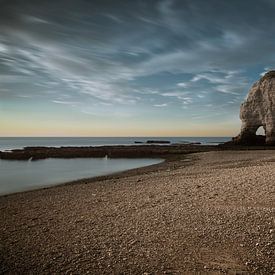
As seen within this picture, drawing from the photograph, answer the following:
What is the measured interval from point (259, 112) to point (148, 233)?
46.3m

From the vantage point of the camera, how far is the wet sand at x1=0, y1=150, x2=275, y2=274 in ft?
18.0

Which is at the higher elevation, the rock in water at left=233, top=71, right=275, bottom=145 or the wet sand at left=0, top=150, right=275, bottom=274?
the rock in water at left=233, top=71, right=275, bottom=145

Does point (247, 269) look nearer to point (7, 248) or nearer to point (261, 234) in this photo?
point (261, 234)

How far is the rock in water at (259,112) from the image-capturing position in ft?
152

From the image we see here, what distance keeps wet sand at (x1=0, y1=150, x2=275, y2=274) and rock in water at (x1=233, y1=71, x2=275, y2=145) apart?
3885 cm

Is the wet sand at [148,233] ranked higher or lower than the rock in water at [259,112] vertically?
lower

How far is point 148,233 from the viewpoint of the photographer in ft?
22.5

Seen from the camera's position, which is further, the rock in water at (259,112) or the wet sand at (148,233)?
Answer: the rock in water at (259,112)

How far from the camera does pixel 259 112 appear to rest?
4869 cm

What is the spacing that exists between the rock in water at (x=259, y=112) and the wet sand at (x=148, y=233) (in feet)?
127

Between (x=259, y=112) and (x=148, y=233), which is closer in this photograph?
(x=148, y=233)

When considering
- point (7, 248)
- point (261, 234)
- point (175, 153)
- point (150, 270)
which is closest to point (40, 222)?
point (7, 248)

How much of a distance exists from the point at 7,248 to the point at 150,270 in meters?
3.23

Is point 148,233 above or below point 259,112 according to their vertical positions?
below
